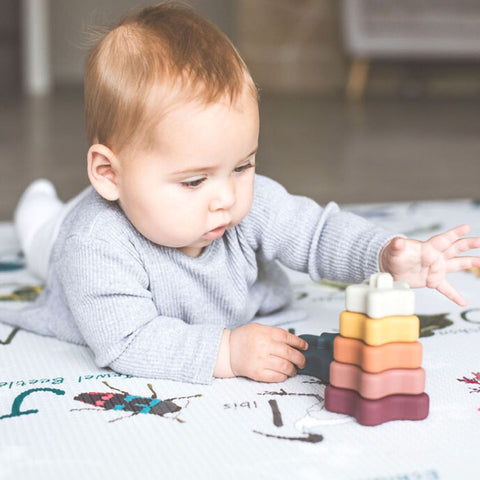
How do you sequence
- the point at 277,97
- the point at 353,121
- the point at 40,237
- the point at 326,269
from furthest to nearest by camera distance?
the point at 277,97 → the point at 353,121 → the point at 40,237 → the point at 326,269

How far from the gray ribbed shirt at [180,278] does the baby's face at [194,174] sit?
0.05 metres

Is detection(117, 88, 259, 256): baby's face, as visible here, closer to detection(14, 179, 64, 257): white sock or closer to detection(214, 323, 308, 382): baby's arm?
detection(214, 323, 308, 382): baby's arm

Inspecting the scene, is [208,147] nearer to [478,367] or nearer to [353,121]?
[478,367]

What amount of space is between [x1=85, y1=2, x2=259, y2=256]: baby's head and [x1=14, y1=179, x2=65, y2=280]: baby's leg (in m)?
0.30

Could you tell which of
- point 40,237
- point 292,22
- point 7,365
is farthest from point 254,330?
point 292,22

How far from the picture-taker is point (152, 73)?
651 mm

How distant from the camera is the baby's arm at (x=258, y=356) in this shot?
68 centimetres

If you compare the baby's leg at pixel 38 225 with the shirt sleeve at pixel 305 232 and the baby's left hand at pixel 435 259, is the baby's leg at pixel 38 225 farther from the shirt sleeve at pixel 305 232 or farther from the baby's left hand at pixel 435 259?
the baby's left hand at pixel 435 259

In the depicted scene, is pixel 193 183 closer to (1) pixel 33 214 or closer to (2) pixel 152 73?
(2) pixel 152 73

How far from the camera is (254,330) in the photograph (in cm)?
69

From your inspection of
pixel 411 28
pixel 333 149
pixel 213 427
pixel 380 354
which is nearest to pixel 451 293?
pixel 380 354

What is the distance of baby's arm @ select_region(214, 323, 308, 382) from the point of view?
0.68 metres

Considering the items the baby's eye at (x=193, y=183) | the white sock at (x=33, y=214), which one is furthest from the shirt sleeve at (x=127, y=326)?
the white sock at (x=33, y=214)

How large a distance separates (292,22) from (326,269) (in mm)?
3481
